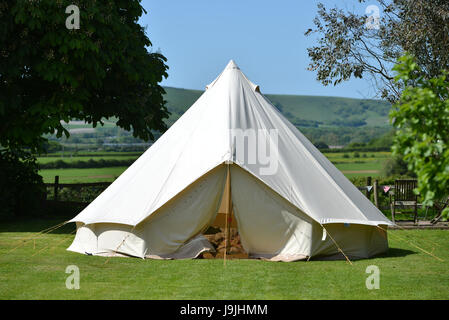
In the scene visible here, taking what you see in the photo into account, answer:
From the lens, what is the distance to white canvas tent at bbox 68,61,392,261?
981cm

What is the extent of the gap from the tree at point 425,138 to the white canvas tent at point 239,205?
11.9ft

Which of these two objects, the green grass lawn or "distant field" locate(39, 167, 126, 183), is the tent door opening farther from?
"distant field" locate(39, 167, 126, 183)

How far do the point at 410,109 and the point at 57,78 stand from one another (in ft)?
32.6

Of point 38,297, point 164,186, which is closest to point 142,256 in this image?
point 164,186

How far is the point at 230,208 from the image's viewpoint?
10.1m

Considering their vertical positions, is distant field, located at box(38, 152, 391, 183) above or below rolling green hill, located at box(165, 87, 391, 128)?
below

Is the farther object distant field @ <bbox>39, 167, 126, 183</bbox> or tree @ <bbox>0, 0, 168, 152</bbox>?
distant field @ <bbox>39, 167, 126, 183</bbox>

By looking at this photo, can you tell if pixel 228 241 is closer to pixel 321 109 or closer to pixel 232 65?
pixel 232 65
